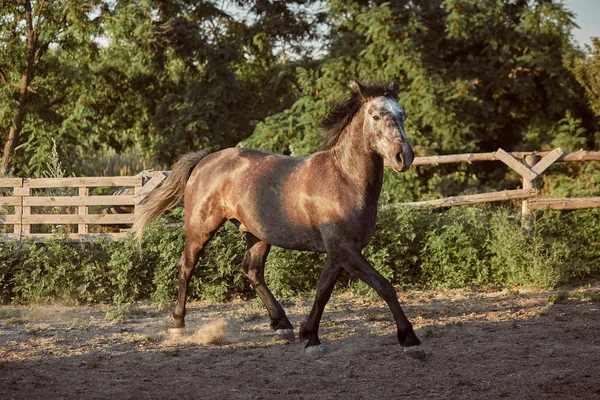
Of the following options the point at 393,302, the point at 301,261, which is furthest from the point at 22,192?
the point at 393,302

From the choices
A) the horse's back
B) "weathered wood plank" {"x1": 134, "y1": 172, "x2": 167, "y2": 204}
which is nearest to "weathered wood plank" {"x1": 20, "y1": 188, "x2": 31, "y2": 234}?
"weathered wood plank" {"x1": 134, "y1": 172, "x2": 167, "y2": 204}

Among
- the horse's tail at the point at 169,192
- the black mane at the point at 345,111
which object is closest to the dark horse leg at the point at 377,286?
the black mane at the point at 345,111

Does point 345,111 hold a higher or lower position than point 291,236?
higher

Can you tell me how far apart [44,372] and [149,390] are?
1.01 metres

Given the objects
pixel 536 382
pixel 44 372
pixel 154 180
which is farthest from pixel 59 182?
pixel 536 382

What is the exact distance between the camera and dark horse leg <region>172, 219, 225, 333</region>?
675cm

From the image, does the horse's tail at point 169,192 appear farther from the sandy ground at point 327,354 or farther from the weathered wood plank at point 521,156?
the weathered wood plank at point 521,156

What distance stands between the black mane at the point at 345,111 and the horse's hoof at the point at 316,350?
65.0 inches

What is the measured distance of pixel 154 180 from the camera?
31.3 feet

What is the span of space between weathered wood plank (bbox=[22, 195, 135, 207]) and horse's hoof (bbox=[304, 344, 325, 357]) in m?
4.39

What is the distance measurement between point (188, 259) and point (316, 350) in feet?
5.58

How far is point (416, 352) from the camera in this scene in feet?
17.7

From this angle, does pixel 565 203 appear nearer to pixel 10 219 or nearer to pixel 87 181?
pixel 87 181

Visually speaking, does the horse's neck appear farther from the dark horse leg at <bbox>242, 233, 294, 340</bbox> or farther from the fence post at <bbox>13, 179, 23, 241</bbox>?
the fence post at <bbox>13, 179, 23, 241</bbox>
